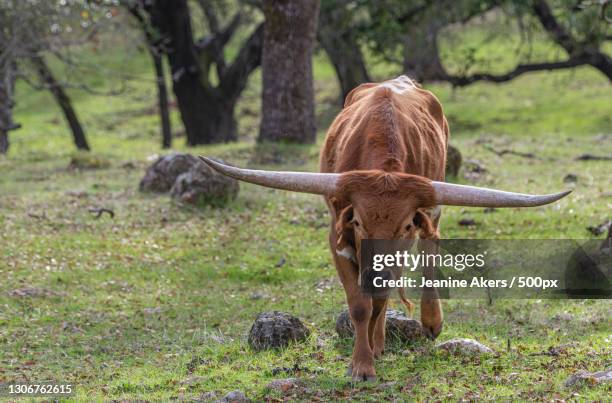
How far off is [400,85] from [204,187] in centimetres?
593

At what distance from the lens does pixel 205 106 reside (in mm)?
25141

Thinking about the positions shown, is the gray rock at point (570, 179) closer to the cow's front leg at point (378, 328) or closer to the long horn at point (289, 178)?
the cow's front leg at point (378, 328)

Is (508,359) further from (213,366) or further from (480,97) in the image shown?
(480,97)

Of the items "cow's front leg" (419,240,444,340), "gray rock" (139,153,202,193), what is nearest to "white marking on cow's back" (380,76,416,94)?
"cow's front leg" (419,240,444,340)

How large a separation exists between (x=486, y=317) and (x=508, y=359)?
2012 millimetres

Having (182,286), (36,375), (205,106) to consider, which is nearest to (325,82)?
(205,106)

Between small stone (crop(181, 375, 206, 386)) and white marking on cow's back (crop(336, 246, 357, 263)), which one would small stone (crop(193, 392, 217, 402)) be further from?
white marking on cow's back (crop(336, 246, 357, 263))

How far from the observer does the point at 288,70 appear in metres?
19.4

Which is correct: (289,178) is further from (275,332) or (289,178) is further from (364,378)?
(275,332)

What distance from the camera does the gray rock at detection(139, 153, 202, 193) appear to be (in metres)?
16.2

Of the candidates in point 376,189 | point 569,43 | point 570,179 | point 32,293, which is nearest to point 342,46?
point 569,43

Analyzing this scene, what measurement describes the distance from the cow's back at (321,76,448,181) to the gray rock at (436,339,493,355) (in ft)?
4.98

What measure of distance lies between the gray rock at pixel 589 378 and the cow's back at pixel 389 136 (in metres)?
2.08

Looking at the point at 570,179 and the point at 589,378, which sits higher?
the point at 589,378
